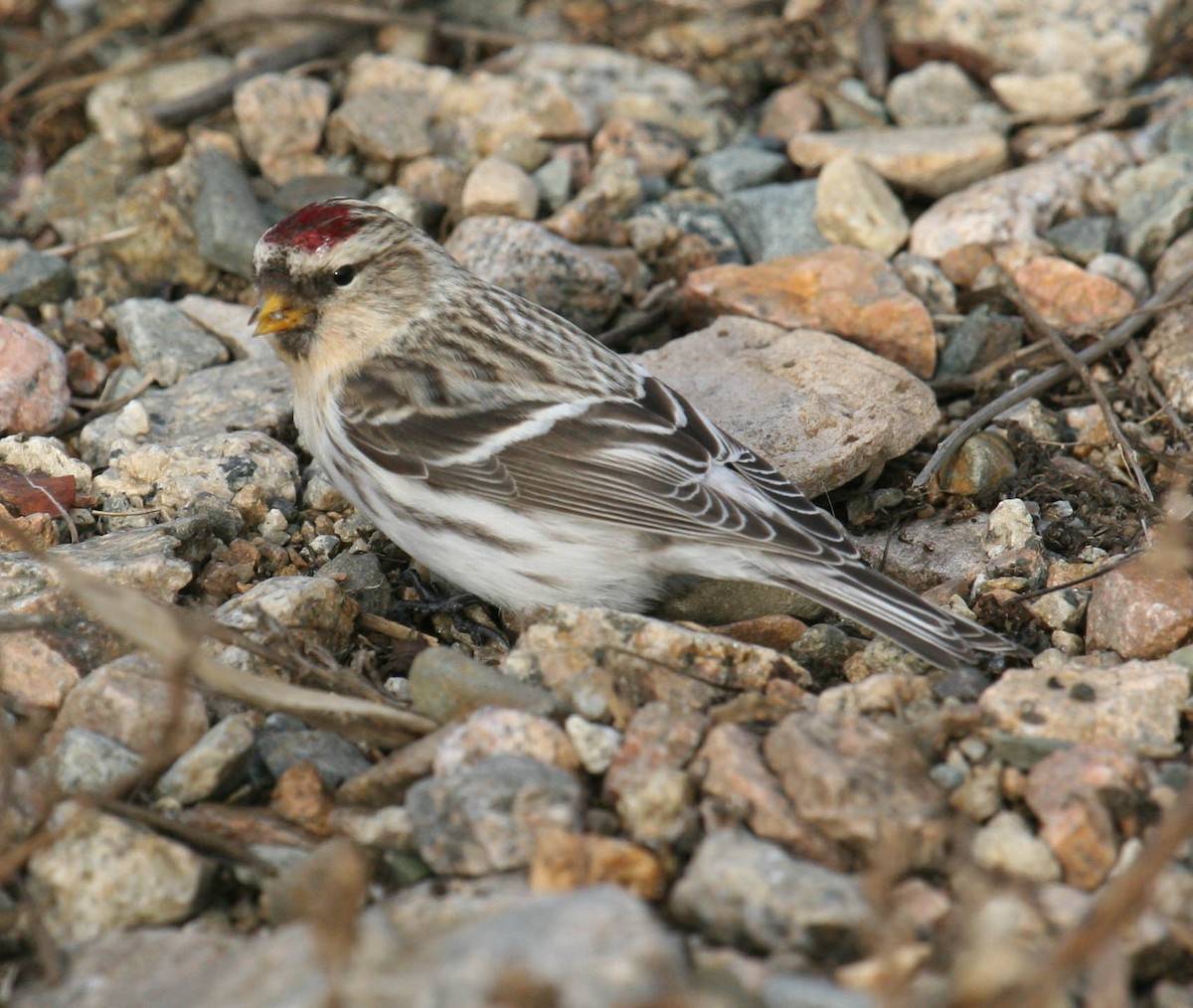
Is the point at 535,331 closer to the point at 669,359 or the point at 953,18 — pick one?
the point at 669,359

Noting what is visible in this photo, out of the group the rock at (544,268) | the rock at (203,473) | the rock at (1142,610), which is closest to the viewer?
the rock at (1142,610)

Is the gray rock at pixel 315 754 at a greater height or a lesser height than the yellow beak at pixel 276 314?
lesser

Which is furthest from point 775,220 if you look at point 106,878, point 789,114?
point 106,878

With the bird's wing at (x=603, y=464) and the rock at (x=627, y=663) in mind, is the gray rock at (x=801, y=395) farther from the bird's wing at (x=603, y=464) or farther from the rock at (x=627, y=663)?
the rock at (x=627, y=663)

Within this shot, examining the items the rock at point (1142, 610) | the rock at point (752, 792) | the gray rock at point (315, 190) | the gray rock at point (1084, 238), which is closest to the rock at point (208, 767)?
the rock at point (752, 792)

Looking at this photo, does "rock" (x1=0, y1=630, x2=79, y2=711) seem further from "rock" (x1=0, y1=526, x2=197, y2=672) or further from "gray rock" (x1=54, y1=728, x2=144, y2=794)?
"gray rock" (x1=54, y1=728, x2=144, y2=794)

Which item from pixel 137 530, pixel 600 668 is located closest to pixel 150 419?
pixel 137 530
